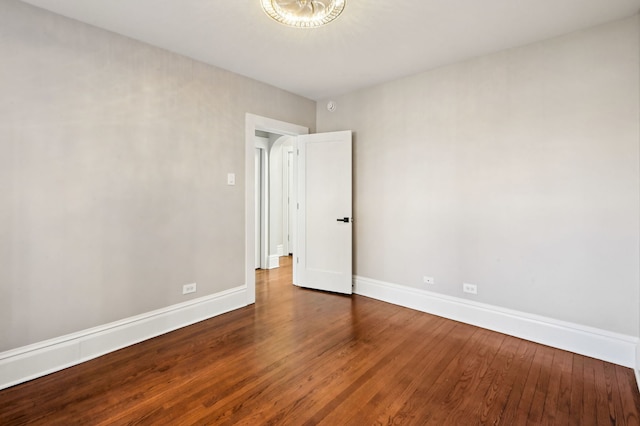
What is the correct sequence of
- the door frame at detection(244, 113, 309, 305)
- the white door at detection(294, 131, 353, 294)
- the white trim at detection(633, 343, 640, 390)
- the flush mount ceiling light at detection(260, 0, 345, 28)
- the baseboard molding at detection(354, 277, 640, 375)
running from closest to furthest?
the flush mount ceiling light at detection(260, 0, 345, 28), the white trim at detection(633, 343, 640, 390), the baseboard molding at detection(354, 277, 640, 375), the door frame at detection(244, 113, 309, 305), the white door at detection(294, 131, 353, 294)

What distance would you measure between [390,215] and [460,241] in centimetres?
86

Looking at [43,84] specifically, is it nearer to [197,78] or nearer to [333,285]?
[197,78]

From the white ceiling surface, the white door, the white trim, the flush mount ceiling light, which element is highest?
the white ceiling surface

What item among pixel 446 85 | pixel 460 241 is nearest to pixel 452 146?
pixel 446 85

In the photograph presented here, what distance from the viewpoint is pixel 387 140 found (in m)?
3.75

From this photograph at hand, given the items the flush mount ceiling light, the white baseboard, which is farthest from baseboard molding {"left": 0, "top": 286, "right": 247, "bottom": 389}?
the flush mount ceiling light

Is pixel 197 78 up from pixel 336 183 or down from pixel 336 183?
up

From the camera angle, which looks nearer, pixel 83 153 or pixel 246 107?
pixel 83 153

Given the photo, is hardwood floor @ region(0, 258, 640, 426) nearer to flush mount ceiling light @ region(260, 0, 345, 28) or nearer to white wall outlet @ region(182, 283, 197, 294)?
white wall outlet @ region(182, 283, 197, 294)

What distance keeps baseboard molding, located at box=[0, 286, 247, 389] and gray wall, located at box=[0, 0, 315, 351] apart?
69mm

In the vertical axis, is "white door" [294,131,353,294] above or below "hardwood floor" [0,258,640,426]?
above

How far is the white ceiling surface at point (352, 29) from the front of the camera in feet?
7.22

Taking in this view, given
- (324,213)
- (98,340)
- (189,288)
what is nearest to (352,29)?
(324,213)

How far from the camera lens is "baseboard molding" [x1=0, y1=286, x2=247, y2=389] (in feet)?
6.88
